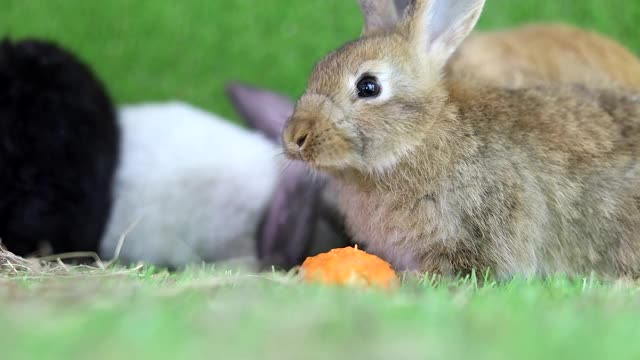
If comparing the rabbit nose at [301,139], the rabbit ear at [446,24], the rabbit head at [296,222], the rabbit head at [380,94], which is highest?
the rabbit ear at [446,24]

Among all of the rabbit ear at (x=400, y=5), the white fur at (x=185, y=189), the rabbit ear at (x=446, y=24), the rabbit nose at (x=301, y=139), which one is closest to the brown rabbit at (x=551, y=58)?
the rabbit ear at (x=400, y=5)

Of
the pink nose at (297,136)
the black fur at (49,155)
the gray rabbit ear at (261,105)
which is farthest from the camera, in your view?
the gray rabbit ear at (261,105)

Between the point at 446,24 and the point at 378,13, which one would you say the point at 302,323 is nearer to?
the point at 446,24

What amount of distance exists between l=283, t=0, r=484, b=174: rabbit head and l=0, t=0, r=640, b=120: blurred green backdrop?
125 centimetres

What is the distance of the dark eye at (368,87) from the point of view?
5.53 ft

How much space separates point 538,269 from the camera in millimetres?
1734

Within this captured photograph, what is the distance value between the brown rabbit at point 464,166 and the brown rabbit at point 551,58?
51 cm

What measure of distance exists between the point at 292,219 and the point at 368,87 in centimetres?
85

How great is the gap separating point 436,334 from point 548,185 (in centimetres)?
91

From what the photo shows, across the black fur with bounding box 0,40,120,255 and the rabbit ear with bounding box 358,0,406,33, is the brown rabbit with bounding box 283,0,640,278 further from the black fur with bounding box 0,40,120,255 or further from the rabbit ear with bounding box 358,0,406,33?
the black fur with bounding box 0,40,120,255

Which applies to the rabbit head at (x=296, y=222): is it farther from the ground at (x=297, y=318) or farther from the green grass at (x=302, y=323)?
the green grass at (x=302, y=323)

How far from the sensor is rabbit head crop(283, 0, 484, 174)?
1622 mm

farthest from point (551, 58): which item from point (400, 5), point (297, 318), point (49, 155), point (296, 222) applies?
point (297, 318)

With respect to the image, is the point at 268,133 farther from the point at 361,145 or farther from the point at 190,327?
the point at 190,327
